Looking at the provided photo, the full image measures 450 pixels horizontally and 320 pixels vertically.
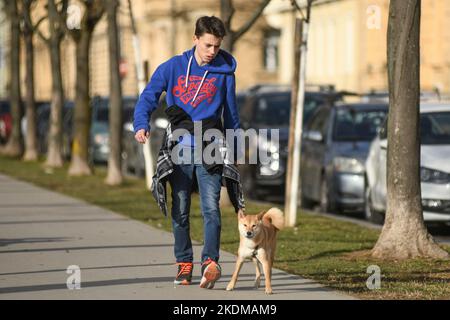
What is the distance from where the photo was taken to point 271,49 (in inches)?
2842

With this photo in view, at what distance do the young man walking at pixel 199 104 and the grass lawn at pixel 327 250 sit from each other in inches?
39.2

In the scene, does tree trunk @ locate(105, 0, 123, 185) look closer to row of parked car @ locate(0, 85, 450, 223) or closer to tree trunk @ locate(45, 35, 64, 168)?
row of parked car @ locate(0, 85, 450, 223)

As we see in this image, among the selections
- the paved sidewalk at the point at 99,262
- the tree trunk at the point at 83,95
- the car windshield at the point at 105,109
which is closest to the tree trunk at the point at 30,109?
the car windshield at the point at 105,109

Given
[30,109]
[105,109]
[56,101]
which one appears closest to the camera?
[56,101]

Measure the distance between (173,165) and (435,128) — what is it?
7116 millimetres

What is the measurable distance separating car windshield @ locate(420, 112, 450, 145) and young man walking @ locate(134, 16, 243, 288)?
6487mm

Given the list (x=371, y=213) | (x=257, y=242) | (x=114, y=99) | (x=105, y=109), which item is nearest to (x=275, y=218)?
(x=257, y=242)

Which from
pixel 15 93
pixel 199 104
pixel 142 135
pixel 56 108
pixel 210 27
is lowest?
pixel 15 93

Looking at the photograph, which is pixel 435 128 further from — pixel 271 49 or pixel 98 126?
pixel 271 49

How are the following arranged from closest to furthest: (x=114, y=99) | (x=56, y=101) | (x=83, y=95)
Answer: (x=114, y=99)
(x=83, y=95)
(x=56, y=101)

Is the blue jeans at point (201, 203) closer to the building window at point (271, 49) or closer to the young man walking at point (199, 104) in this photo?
the young man walking at point (199, 104)

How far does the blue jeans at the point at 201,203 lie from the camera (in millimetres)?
10594

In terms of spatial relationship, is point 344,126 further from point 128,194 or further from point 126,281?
point 126,281

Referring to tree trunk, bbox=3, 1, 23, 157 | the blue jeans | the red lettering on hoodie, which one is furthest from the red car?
the red lettering on hoodie
